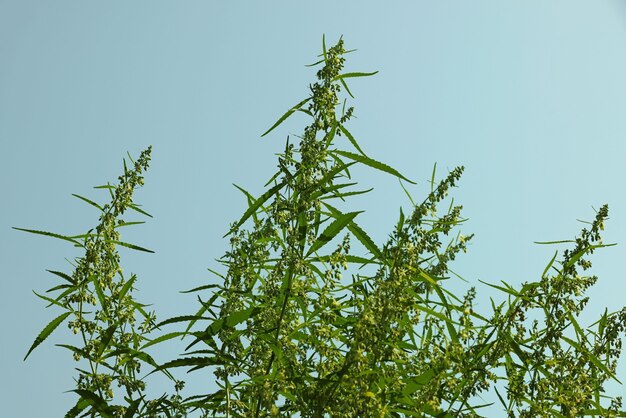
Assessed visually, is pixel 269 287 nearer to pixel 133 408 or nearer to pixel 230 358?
pixel 230 358

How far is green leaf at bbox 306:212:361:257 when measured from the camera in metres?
2.06

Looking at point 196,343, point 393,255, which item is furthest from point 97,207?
point 393,255

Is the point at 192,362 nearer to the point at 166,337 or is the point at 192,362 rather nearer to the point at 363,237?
the point at 166,337

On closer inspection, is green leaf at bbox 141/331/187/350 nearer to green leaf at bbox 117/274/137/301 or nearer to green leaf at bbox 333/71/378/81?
green leaf at bbox 117/274/137/301

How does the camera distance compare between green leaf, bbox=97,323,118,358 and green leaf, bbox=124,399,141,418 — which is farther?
green leaf, bbox=97,323,118,358

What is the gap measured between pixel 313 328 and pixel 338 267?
0.18 m

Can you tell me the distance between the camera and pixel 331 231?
207 centimetres

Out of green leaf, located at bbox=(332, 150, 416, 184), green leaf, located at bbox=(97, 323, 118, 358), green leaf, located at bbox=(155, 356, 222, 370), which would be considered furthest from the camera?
green leaf, located at bbox=(97, 323, 118, 358)

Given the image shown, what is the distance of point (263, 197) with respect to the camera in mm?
2119

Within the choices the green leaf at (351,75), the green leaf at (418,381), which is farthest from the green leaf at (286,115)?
the green leaf at (418,381)

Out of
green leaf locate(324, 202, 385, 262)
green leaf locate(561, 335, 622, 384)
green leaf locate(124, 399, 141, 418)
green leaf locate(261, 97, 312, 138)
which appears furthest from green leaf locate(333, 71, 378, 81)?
green leaf locate(124, 399, 141, 418)

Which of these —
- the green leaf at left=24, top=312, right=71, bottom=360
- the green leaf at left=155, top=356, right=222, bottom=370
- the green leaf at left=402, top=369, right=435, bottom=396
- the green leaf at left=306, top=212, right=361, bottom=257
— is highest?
the green leaf at left=24, top=312, right=71, bottom=360

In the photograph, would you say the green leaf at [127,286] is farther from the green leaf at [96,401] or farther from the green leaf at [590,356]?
the green leaf at [590,356]

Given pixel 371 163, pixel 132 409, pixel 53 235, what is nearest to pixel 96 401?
pixel 132 409
